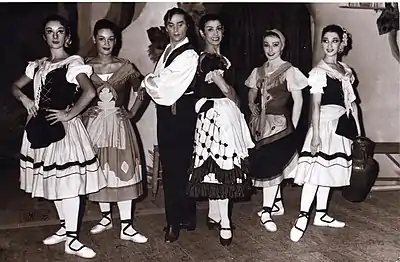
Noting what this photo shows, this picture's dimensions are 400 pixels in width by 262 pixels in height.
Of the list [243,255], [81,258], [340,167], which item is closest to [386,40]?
[340,167]

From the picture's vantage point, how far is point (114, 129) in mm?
1757

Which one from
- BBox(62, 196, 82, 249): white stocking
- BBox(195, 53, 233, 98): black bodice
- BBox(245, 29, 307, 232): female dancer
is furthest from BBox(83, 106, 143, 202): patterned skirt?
BBox(245, 29, 307, 232): female dancer

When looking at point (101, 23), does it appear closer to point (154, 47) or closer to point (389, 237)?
point (154, 47)

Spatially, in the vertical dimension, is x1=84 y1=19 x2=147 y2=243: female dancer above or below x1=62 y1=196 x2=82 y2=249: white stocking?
above

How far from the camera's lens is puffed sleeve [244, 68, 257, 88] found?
1.92m

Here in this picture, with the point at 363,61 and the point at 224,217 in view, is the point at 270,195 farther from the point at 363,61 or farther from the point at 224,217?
the point at 363,61

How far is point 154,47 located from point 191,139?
34 centimetres

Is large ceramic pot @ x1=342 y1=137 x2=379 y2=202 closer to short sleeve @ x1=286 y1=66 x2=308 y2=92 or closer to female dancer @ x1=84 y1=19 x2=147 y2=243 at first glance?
short sleeve @ x1=286 y1=66 x2=308 y2=92

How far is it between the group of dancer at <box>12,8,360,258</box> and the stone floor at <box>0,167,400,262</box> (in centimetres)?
4

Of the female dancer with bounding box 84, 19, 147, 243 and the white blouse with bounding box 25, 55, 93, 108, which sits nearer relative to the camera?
the white blouse with bounding box 25, 55, 93, 108

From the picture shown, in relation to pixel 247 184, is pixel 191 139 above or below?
above

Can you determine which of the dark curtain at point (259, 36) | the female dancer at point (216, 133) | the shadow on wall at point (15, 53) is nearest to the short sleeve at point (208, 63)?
the female dancer at point (216, 133)

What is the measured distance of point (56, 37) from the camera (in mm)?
1598

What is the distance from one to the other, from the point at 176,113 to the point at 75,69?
0.29 m
